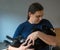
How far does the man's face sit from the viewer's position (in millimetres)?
1673

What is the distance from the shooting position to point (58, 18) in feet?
13.9

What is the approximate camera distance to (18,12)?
433 cm

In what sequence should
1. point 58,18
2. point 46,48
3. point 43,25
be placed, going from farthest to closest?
point 58,18, point 43,25, point 46,48

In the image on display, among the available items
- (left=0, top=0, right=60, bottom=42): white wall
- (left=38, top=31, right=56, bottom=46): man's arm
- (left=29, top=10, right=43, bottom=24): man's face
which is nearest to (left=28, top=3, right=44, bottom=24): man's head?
(left=29, top=10, right=43, bottom=24): man's face

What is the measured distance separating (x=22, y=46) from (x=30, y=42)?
0.30ft

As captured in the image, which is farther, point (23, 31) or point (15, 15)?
point (15, 15)

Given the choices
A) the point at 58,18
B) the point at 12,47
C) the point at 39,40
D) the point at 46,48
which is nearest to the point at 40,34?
the point at 39,40

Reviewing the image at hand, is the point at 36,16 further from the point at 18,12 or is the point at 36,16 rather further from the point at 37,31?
the point at 18,12

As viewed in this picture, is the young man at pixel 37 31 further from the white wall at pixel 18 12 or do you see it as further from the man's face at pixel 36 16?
the white wall at pixel 18 12

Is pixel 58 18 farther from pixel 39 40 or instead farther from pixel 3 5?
pixel 39 40

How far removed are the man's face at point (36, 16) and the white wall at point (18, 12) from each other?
8.24ft

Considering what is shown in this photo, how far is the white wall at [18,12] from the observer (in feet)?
14.0

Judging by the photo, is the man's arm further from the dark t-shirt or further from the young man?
the dark t-shirt

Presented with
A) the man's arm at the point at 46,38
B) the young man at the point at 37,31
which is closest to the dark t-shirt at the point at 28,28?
the young man at the point at 37,31
